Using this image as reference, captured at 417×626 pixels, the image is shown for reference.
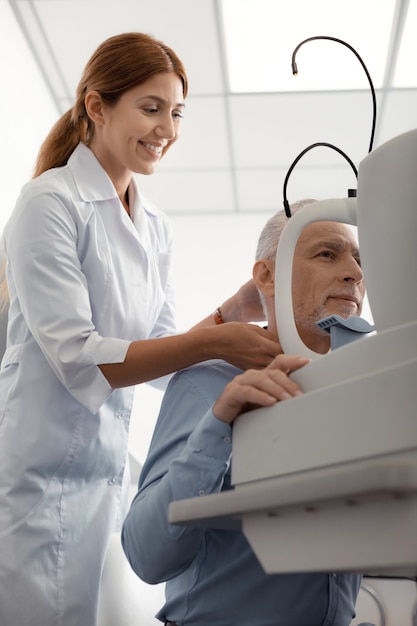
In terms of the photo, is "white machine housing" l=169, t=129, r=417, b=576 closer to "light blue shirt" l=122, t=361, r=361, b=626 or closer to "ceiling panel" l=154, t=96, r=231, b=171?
"light blue shirt" l=122, t=361, r=361, b=626

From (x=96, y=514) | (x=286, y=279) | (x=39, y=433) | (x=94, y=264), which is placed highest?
(x=94, y=264)

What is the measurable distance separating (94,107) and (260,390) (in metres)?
1.01

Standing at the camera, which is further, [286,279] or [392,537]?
[286,279]

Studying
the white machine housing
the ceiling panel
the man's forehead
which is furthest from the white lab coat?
the ceiling panel

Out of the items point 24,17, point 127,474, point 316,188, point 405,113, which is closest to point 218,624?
point 127,474

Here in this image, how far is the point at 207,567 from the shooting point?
1005 mm

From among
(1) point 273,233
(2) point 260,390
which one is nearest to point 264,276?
(1) point 273,233

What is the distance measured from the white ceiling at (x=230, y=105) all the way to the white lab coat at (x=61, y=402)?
1734 mm

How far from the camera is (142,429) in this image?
3791mm

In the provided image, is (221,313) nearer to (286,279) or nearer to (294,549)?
(286,279)

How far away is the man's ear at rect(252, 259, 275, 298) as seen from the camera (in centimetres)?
139

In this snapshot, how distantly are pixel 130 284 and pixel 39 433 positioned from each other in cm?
36

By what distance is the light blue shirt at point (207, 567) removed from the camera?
865 millimetres

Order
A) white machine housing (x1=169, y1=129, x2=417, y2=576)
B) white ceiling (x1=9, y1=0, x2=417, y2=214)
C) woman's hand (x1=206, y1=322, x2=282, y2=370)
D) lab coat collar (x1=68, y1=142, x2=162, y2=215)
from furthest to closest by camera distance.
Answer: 1. white ceiling (x1=9, y1=0, x2=417, y2=214)
2. lab coat collar (x1=68, y1=142, x2=162, y2=215)
3. woman's hand (x1=206, y1=322, x2=282, y2=370)
4. white machine housing (x1=169, y1=129, x2=417, y2=576)
